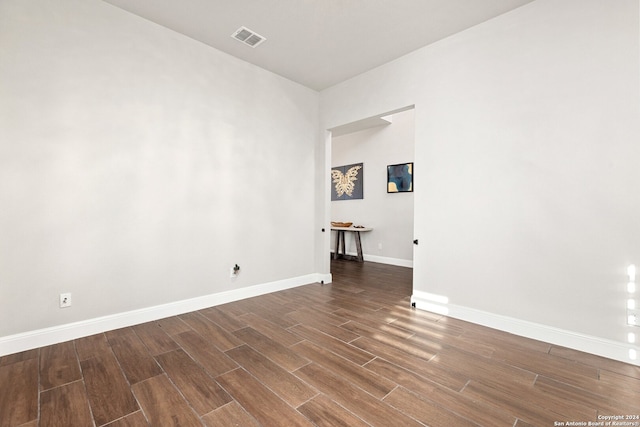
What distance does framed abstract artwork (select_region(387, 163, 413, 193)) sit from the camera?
536cm

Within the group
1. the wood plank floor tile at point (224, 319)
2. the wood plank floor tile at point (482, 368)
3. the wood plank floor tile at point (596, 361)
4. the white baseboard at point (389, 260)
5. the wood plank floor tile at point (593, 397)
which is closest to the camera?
the wood plank floor tile at point (593, 397)

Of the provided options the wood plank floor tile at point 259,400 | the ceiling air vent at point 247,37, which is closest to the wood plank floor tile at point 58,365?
the wood plank floor tile at point 259,400

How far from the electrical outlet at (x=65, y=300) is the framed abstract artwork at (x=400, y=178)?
490 centimetres

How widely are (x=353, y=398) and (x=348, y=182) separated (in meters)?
5.21

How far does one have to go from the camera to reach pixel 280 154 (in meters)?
3.83

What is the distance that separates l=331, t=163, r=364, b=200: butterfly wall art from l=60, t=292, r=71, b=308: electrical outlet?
4.98 meters

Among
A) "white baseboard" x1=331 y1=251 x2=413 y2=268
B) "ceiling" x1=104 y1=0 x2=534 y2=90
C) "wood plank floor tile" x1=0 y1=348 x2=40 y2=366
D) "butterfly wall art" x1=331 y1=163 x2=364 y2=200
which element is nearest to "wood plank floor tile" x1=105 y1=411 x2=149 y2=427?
"wood plank floor tile" x1=0 y1=348 x2=40 y2=366

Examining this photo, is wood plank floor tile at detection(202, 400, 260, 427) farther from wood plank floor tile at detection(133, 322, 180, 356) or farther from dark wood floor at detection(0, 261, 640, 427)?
wood plank floor tile at detection(133, 322, 180, 356)

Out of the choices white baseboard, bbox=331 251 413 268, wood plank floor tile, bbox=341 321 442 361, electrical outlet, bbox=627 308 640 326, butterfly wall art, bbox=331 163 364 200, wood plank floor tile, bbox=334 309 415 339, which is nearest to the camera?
electrical outlet, bbox=627 308 640 326

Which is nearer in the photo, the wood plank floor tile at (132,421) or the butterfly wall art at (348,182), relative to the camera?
the wood plank floor tile at (132,421)

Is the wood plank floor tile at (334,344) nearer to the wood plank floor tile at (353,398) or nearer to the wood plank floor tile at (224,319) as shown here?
the wood plank floor tile at (353,398)

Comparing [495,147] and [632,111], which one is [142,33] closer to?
[495,147]

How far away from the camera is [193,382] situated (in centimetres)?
174

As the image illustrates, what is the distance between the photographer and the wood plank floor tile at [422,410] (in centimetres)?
→ 141
